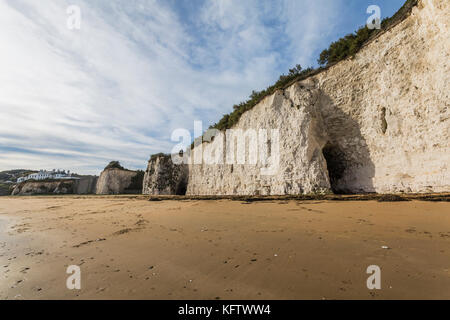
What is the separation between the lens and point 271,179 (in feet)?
42.8

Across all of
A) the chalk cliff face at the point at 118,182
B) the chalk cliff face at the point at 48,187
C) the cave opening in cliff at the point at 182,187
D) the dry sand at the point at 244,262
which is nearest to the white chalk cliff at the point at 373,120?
the dry sand at the point at 244,262

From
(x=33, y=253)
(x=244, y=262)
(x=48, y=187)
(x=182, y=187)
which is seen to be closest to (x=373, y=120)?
(x=244, y=262)

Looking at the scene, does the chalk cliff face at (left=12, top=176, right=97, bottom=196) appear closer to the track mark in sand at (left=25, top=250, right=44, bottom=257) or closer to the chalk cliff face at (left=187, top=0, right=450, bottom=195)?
the chalk cliff face at (left=187, top=0, right=450, bottom=195)

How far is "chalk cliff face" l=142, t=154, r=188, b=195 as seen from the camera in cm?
2637

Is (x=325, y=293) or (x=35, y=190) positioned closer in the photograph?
(x=325, y=293)

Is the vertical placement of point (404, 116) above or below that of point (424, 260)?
above

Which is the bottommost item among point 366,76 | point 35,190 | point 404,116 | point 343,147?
point 35,190

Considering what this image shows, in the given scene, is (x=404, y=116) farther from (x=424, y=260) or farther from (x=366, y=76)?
(x=424, y=260)

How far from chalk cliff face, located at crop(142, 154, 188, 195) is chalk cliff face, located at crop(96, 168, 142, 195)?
12581 mm

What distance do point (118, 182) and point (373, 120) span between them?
3987cm

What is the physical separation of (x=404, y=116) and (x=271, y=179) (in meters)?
7.62
